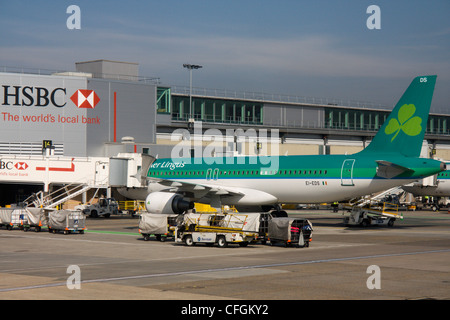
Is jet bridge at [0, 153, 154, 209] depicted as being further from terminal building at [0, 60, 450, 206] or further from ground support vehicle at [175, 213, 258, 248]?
ground support vehicle at [175, 213, 258, 248]

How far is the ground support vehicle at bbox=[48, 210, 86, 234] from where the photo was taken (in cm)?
4219

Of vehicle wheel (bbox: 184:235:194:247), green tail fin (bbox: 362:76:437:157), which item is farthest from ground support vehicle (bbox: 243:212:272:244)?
green tail fin (bbox: 362:76:437:157)

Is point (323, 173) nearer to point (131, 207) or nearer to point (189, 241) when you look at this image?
point (189, 241)

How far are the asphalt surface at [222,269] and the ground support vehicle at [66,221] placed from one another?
170cm

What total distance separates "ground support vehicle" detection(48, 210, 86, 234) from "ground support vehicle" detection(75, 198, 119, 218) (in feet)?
68.4

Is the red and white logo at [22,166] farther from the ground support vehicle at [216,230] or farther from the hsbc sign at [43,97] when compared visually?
the ground support vehicle at [216,230]

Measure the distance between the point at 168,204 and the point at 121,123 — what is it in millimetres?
32745

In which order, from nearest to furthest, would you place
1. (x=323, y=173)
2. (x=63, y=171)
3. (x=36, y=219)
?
(x=36, y=219), (x=323, y=173), (x=63, y=171)

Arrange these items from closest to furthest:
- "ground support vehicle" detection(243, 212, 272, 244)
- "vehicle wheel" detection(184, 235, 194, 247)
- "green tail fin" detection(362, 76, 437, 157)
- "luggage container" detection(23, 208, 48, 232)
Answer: "ground support vehicle" detection(243, 212, 272, 244)
"vehicle wheel" detection(184, 235, 194, 247)
"green tail fin" detection(362, 76, 437, 157)
"luggage container" detection(23, 208, 48, 232)

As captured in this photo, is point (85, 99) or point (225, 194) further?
point (85, 99)

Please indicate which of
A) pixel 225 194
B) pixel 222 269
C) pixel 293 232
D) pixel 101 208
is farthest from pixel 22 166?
pixel 222 269

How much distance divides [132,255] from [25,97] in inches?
1695

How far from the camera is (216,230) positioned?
3450 cm
